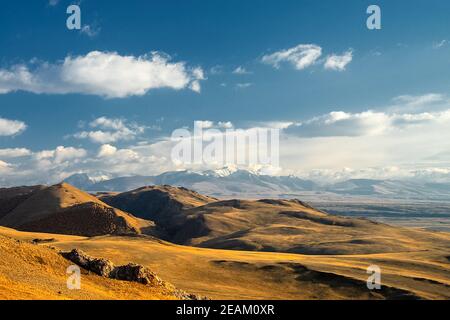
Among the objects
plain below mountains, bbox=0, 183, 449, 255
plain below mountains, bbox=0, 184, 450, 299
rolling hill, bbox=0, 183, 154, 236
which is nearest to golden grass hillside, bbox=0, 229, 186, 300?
plain below mountains, bbox=0, 184, 450, 299

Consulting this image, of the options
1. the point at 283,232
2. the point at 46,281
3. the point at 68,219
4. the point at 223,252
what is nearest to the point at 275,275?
the point at 223,252

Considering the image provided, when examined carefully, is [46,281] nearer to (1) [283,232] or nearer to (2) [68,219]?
(2) [68,219]

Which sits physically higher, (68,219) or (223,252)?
(68,219)

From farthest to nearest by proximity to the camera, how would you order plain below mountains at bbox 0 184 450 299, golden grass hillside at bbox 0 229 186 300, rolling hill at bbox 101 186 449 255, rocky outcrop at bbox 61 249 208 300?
1. rolling hill at bbox 101 186 449 255
2. rocky outcrop at bbox 61 249 208 300
3. plain below mountains at bbox 0 184 450 299
4. golden grass hillside at bbox 0 229 186 300

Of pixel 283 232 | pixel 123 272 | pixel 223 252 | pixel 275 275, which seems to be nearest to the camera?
pixel 123 272

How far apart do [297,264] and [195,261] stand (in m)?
15.4

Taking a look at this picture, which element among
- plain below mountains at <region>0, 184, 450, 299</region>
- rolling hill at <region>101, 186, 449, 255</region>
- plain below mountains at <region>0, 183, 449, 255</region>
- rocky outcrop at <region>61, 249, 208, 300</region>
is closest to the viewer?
plain below mountains at <region>0, 184, 450, 299</region>

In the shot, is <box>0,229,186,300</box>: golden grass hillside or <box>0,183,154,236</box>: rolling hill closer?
<box>0,229,186,300</box>: golden grass hillside

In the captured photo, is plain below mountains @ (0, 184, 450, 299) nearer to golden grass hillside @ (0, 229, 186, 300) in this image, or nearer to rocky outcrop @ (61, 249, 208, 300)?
golden grass hillside @ (0, 229, 186, 300)

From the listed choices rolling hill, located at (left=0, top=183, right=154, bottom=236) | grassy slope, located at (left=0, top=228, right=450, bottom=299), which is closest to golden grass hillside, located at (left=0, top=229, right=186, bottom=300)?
grassy slope, located at (left=0, top=228, right=450, bottom=299)

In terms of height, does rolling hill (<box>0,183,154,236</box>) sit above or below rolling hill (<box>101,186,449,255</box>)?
above

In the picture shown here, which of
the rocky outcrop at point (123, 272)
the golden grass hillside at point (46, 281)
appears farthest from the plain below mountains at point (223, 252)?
the rocky outcrop at point (123, 272)
